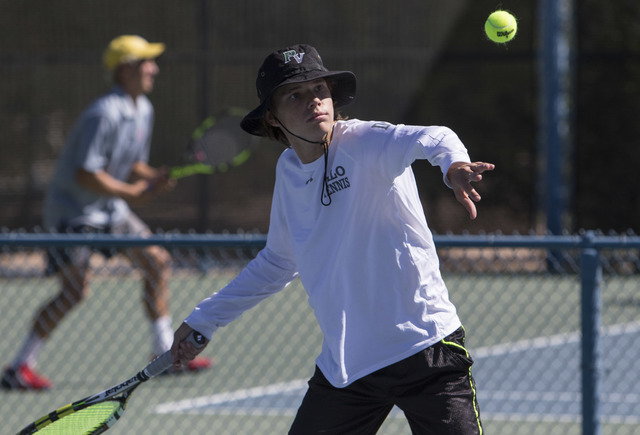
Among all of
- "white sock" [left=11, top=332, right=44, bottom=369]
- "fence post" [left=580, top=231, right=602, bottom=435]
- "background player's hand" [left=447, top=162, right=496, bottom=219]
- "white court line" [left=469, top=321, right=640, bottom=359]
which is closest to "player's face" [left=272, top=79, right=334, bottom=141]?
"background player's hand" [left=447, top=162, right=496, bottom=219]

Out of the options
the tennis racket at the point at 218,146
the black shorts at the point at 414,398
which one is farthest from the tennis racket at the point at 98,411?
the tennis racket at the point at 218,146

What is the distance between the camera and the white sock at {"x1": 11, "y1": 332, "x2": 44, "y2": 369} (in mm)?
5801

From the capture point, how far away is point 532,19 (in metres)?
10.0

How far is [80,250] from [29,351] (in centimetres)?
62

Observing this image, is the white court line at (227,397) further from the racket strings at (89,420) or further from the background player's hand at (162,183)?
the racket strings at (89,420)

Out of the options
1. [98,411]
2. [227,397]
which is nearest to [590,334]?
[98,411]

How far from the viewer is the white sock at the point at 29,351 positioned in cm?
580

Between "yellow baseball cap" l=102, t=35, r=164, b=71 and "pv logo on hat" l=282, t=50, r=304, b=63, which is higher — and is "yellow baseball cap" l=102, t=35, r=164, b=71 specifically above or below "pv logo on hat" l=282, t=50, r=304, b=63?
below

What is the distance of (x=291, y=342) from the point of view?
23.5 feet

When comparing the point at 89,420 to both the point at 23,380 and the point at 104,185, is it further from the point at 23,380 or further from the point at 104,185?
the point at 104,185

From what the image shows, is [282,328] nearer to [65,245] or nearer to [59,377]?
[59,377]

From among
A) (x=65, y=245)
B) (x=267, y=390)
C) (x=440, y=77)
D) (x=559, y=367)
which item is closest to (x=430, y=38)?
(x=440, y=77)

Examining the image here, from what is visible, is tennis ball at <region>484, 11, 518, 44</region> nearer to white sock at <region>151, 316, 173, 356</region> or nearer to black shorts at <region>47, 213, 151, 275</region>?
black shorts at <region>47, 213, 151, 275</region>

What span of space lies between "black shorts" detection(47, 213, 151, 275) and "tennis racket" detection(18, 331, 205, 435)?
2161mm
